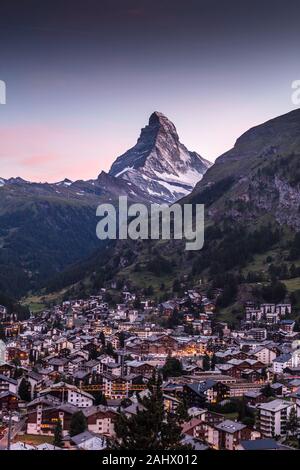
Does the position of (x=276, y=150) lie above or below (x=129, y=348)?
above

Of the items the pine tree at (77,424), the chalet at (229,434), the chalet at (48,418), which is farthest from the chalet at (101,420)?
the chalet at (229,434)

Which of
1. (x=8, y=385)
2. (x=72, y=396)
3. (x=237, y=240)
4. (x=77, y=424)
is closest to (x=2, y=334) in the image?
(x=8, y=385)

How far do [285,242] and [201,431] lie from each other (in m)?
69.5

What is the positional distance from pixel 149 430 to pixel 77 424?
59.5 feet

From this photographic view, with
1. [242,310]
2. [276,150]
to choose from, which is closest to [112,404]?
[242,310]

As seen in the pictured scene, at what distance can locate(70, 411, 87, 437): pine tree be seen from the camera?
31.4 m

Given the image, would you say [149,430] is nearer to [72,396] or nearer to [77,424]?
[77,424]

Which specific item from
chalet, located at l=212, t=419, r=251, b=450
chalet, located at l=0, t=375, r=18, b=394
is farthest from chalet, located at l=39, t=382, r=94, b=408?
chalet, located at l=212, t=419, r=251, b=450

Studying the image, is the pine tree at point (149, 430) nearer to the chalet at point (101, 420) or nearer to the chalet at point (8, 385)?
the chalet at point (101, 420)

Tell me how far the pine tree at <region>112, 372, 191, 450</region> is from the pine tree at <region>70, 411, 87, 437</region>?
17153 millimetres

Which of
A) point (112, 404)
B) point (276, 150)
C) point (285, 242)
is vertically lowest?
point (112, 404)

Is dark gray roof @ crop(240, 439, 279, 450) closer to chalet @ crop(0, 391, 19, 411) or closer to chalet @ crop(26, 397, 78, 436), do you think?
chalet @ crop(26, 397, 78, 436)

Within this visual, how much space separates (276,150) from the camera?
127875 mm

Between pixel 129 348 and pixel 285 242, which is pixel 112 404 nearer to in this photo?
pixel 129 348
